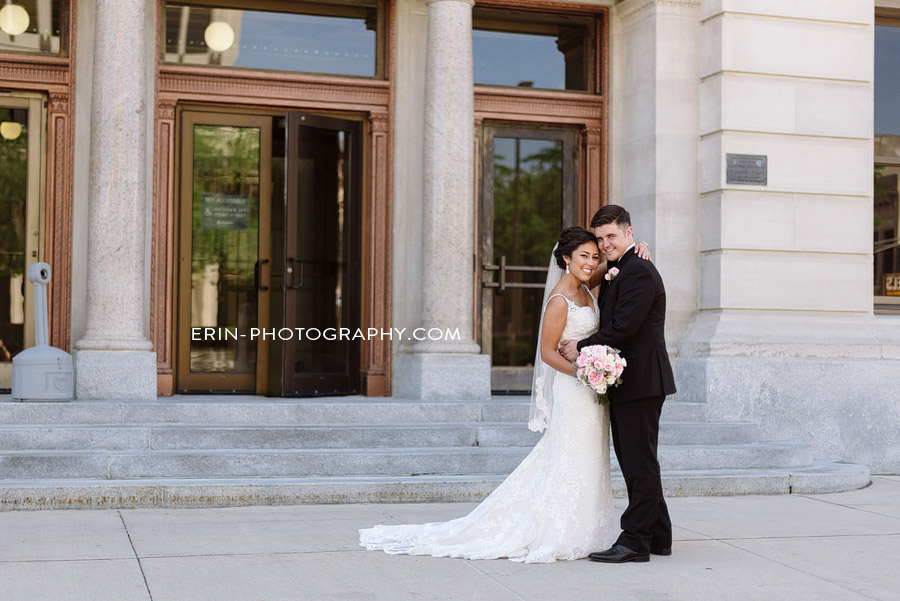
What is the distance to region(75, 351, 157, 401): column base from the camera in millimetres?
9539

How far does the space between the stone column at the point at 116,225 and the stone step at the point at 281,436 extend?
101 centimetres

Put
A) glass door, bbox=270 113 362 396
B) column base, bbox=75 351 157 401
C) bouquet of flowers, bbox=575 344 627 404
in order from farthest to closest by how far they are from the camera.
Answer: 1. glass door, bbox=270 113 362 396
2. column base, bbox=75 351 157 401
3. bouquet of flowers, bbox=575 344 627 404

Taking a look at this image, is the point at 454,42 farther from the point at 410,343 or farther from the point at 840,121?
the point at 840,121

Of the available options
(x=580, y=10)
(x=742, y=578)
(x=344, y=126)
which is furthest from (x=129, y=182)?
(x=742, y=578)

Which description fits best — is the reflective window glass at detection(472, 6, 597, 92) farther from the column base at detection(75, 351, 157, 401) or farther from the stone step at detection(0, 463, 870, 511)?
the stone step at detection(0, 463, 870, 511)

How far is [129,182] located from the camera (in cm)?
970

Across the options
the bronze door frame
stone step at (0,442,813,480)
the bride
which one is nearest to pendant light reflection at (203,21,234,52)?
the bronze door frame

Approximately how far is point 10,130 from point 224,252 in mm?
2313

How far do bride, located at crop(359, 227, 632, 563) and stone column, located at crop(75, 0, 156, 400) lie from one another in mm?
3826

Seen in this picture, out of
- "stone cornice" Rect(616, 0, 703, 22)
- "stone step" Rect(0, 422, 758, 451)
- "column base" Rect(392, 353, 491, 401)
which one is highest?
"stone cornice" Rect(616, 0, 703, 22)

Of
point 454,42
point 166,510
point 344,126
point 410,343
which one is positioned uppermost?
point 454,42

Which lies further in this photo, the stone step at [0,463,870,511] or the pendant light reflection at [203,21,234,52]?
the pendant light reflection at [203,21,234,52]

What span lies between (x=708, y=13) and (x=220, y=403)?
6.09 m

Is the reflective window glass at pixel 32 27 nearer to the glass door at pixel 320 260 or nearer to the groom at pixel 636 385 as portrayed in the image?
the glass door at pixel 320 260
